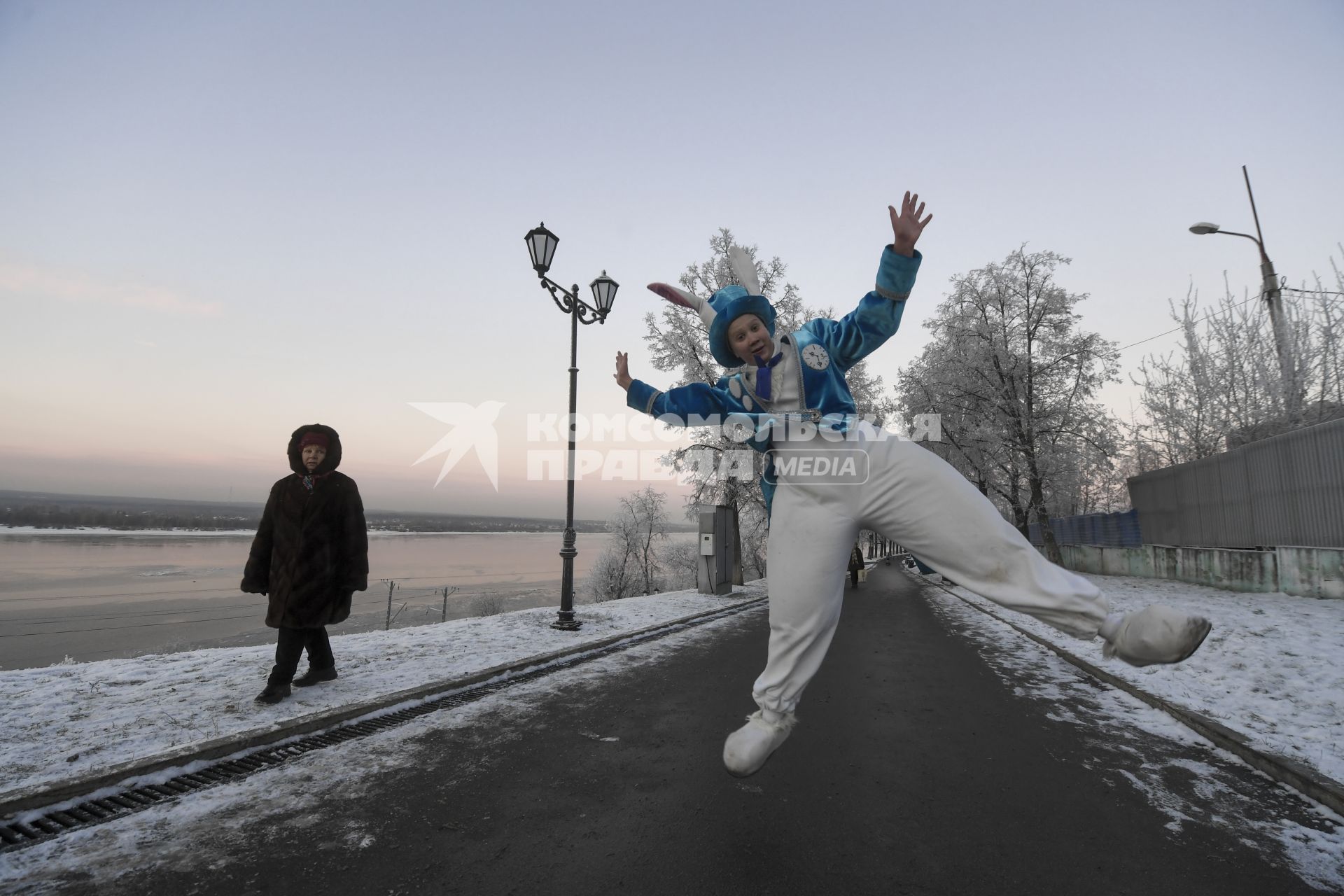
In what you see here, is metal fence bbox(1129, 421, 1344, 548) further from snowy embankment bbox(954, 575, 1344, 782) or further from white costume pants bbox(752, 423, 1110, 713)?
white costume pants bbox(752, 423, 1110, 713)

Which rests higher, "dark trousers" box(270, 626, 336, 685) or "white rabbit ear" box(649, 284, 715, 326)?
"white rabbit ear" box(649, 284, 715, 326)

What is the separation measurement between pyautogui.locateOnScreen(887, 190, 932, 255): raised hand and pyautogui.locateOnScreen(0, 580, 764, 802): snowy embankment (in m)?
4.28

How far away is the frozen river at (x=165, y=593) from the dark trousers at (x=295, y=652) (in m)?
7.56

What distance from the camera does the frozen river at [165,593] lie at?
1553 inches

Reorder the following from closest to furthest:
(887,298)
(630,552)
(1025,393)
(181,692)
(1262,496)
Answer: (887,298), (181,692), (1262,496), (1025,393), (630,552)

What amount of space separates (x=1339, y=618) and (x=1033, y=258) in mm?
15054

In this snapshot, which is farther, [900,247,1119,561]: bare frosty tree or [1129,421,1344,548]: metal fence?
[900,247,1119,561]: bare frosty tree

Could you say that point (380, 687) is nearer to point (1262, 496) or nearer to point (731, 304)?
point (731, 304)

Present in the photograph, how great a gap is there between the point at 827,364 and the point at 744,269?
0.60 meters

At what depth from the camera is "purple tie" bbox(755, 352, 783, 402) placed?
8.41 ft

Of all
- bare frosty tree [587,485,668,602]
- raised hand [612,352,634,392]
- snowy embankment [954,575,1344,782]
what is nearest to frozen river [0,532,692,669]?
bare frosty tree [587,485,668,602]

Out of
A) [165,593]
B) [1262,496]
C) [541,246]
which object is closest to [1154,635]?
[541,246]

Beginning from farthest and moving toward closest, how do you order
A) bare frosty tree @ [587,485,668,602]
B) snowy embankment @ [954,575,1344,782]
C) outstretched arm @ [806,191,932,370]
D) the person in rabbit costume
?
bare frosty tree @ [587,485,668,602], snowy embankment @ [954,575,1344,782], outstretched arm @ [806,191,932,370], the person in rabbit costume

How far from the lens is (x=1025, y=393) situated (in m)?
18.4
